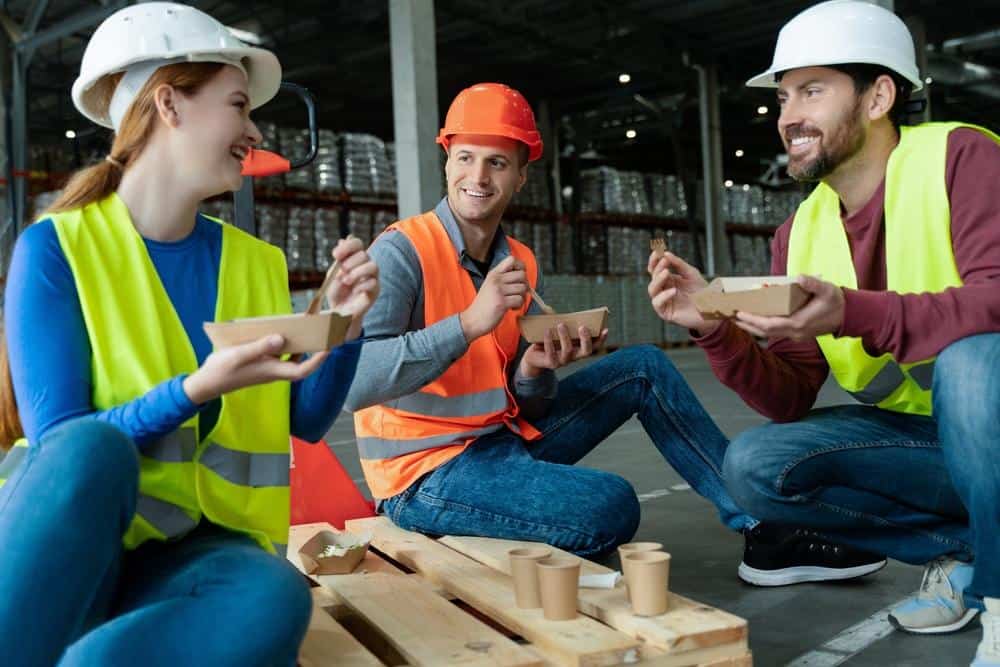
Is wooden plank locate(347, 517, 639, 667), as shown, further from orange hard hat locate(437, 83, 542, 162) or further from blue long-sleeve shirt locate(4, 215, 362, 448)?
orange hard hat locate(437, 83, 542, 162)

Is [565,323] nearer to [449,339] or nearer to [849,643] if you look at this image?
[449,339]

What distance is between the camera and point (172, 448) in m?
1.86

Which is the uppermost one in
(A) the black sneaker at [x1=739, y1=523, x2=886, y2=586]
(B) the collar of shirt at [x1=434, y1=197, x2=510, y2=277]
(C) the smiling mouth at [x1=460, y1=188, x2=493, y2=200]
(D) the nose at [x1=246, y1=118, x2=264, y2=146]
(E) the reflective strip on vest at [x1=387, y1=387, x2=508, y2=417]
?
(D) the nose at [x1=246, y1=118, x2=264, y2=146]

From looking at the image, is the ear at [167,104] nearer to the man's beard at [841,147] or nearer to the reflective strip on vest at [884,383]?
the man's beard at [841,147]

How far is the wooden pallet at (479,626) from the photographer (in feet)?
6.40

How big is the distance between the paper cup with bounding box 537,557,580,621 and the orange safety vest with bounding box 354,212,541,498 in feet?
3.01

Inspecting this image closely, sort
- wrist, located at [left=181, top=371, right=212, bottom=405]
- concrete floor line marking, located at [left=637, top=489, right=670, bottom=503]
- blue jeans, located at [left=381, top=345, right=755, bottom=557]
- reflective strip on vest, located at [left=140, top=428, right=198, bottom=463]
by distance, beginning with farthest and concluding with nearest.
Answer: concrete floor line marking, located at [left=637, top=489, right=670, bottom=503] < blue jeans, located at [left=381, top=345, right=755, bottom=557] < reflective strip on vest, located at [left=140, top=428, right=198, bottom=463] < wrist, located at [left=181, top=371, right=212, bottom=405]

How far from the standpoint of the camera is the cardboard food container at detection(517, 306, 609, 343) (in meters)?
2.80

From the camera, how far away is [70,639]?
63.5 inches

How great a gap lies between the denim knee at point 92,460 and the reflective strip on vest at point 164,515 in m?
0.21

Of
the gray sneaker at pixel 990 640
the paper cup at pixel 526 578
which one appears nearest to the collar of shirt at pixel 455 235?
the paper cup at pixel 526 578

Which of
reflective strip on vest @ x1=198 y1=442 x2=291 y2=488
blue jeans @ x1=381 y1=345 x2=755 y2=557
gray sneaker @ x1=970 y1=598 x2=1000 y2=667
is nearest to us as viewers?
reflective strip on vest @ x1=198 y1=442 x2=291 y2=488

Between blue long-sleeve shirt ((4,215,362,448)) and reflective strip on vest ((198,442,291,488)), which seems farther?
reflective strip on vest ((198,442,291,488))

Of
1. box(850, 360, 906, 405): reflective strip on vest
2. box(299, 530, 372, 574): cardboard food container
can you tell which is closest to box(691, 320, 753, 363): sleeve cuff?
box(850, 360, 906, 405): reflective strip on vest
